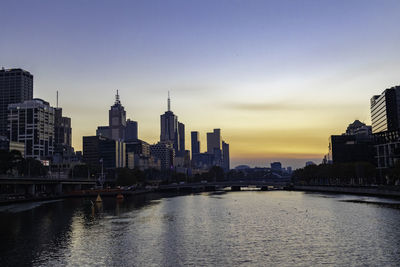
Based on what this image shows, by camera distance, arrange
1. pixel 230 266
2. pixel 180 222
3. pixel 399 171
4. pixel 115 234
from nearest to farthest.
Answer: pixel 230 266 < pixel 115 234 < pixel 180 222 < pixel 399 171

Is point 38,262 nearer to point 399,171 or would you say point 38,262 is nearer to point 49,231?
point 49,231

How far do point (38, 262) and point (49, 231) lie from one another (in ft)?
94.7

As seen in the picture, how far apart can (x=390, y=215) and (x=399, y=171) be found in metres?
Result: 61.6

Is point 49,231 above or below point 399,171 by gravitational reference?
below

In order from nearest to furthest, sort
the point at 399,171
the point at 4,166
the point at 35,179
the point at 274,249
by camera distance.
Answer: the point at 274,249 → the point at 399,171 → the point at 35,179 → the point at 4,166

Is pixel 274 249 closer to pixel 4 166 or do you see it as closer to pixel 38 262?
pixel 38 262

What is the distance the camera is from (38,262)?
47719mm

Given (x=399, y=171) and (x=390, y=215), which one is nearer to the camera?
(x=390, y=215)

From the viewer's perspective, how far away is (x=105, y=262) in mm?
48156

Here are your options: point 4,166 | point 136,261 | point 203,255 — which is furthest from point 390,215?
point 4,166

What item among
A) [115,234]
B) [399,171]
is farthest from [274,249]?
[399,171]

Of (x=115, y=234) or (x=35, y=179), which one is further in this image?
(x=35, y=179)

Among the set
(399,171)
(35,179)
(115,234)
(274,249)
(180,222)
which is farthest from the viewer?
(35,179)

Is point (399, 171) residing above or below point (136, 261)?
above
